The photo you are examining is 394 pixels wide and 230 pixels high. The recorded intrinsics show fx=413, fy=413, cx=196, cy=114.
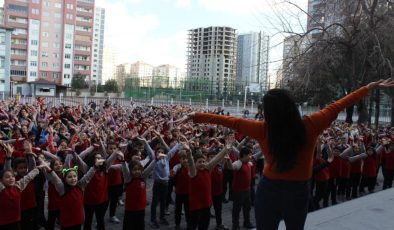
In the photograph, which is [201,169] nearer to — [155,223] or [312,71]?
[155,223]

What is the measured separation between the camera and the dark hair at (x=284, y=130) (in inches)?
98.9

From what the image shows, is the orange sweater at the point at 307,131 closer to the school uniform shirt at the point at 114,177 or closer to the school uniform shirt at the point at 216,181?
the school uniform shirt at the point at 216,181

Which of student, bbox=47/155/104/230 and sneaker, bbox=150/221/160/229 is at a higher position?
student, bbox=47/155/104/230

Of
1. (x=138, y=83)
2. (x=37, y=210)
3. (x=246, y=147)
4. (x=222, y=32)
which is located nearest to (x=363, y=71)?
(x=246, y=147)

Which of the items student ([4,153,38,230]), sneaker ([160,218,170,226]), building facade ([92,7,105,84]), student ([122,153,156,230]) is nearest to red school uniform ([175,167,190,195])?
sneaker ([160,218,170,226])

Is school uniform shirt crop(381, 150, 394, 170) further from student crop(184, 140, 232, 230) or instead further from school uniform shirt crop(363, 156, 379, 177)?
student crop(184, 140, 232, 230)

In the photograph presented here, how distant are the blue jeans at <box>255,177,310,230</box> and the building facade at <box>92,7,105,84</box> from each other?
128 meters

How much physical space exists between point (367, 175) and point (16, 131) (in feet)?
27.7

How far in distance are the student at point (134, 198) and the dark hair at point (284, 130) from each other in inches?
147

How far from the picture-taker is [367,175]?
33.4ft

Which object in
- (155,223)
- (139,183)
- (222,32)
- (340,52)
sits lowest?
(155,223)

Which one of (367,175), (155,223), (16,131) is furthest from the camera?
(367,175)

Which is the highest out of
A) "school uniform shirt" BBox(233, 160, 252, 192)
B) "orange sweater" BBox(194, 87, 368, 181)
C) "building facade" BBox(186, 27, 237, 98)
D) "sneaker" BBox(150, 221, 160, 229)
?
"building facade" BBox(186, 27, 237, 98)

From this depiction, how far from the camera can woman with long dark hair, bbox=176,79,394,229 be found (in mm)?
2514
